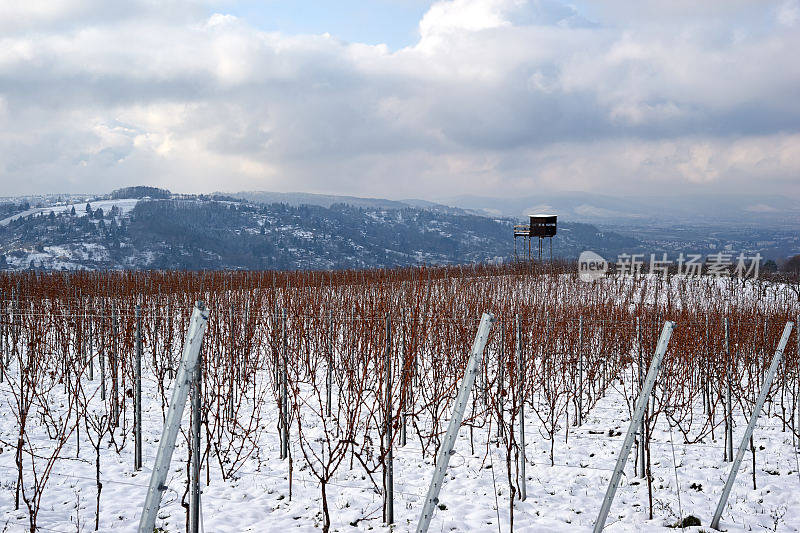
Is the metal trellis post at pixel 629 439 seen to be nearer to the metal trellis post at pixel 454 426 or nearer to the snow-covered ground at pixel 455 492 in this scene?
the snow-covered ground at pixel 455 492

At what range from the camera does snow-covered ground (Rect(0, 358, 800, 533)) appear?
447 cm

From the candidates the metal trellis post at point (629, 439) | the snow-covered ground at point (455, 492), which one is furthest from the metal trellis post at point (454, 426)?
the snow-covered ground at point (455, 492)

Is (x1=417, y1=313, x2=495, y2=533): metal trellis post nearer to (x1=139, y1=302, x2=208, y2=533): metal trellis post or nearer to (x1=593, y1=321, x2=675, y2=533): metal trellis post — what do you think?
(x1=593, y1=321, x2=675, y2=533): metal trellis post

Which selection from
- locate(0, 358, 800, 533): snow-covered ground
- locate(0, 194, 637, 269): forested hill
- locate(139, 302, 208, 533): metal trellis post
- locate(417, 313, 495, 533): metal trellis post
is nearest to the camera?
locate(139, 302, 208, 533): metal trellis post

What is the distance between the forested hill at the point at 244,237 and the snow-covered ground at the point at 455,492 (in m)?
75.3

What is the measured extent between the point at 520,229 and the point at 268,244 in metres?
82.7

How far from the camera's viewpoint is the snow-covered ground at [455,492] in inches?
176

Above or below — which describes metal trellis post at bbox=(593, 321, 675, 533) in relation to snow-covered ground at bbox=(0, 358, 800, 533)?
above

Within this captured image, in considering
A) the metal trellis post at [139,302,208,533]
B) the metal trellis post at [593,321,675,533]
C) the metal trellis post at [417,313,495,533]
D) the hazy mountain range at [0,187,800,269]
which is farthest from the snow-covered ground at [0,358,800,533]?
the hazy mountain range at [0,187,800,269]

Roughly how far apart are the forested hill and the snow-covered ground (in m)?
75.3

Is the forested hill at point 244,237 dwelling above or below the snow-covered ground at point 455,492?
above

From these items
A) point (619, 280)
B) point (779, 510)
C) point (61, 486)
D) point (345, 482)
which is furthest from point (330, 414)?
point (619, 280)

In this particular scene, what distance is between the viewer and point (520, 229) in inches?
1163

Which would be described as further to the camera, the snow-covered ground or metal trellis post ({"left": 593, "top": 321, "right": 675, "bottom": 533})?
the snow-covered ground
